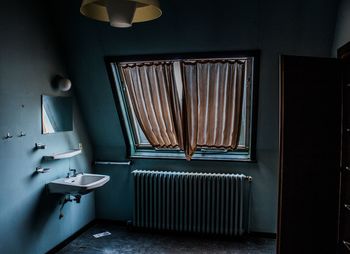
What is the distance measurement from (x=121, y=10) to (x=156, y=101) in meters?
2.26

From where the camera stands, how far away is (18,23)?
2.69m

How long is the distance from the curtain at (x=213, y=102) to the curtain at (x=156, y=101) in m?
0.14

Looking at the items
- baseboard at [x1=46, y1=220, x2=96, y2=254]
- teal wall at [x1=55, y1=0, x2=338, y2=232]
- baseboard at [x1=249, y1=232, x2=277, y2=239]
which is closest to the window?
teal wall at [x1=55, y1=0, x2=338, y2=232]

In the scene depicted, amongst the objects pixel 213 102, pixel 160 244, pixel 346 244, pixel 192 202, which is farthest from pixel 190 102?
pixel 346 244

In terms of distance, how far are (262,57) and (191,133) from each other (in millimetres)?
1175

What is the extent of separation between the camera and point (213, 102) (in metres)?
3.46

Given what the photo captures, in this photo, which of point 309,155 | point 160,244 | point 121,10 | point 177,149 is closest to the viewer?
point 121,10

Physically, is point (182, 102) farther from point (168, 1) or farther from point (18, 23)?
point (18, 23)

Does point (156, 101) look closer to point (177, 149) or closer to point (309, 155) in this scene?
point (177, 149)

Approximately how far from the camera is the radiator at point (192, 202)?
349 cm

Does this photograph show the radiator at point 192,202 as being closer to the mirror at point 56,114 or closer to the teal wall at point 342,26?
the mirror at point 56,114

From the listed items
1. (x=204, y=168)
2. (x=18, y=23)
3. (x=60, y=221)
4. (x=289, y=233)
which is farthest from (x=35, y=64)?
(x=289, y=233)

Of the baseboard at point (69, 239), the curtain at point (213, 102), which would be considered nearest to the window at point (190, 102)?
the curtain at point (213, 102)

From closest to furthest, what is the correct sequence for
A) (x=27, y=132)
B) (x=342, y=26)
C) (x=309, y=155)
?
1. (x=309, y=155)
2. (x=342, y=26)
3. (x=27, y=132)
